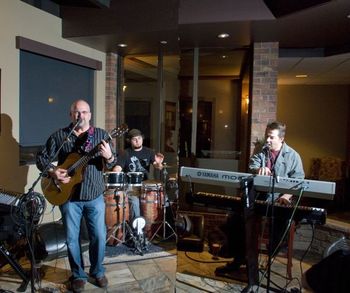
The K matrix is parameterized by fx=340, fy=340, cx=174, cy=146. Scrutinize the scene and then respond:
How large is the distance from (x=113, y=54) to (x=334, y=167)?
154 inches

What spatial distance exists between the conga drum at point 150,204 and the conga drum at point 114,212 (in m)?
0.20

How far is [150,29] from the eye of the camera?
364 centimetres

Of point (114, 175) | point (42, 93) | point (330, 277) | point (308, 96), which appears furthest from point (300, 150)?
point (330, 277)

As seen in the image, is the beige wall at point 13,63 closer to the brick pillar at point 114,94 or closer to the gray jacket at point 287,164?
the brick pillar at point 114,94

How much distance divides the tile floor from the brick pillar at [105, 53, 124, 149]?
200 centimetres

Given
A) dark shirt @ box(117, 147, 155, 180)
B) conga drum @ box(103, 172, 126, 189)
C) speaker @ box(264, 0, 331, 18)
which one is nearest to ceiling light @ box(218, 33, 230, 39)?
speaker @ box(264, 0, 331, 18)

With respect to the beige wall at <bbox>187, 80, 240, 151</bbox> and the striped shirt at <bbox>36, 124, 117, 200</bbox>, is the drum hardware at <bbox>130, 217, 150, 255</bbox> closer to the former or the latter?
the striped shirt at <bbox>36, 124, 117, 200</bbox>

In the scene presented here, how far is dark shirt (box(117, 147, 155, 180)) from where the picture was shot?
3668mm

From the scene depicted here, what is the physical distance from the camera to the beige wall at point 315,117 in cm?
591

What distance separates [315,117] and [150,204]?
12.3 ft

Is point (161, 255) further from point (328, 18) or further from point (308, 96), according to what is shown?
point (308, 96)

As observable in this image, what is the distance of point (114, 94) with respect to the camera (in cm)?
475

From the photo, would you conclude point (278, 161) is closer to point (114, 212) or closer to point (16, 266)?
point (114, 212)

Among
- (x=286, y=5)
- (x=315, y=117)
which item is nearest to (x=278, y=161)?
(x=286, y=5)
